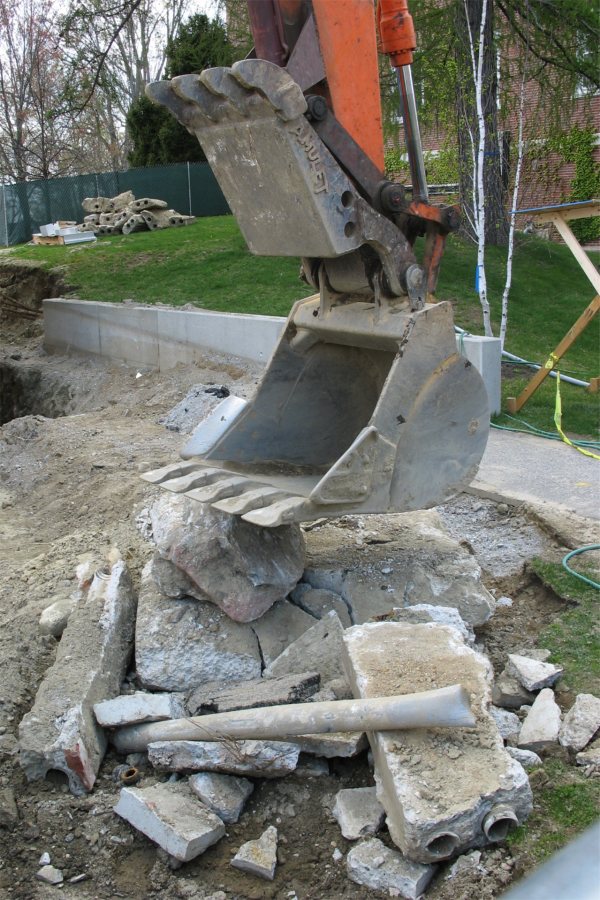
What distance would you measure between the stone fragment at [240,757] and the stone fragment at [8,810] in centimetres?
65

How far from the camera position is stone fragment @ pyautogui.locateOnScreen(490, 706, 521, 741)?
3.70 metres

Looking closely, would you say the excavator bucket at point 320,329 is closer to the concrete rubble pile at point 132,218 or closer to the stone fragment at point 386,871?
the stone fragment at point 386,871

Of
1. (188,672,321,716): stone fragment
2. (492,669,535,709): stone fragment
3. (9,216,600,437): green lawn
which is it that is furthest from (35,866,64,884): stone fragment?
(9,216,600,437): green lawn

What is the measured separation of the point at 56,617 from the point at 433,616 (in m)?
1.86

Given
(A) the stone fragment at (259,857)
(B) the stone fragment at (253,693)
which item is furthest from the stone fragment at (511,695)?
(A) the stone fragment at (259,857)

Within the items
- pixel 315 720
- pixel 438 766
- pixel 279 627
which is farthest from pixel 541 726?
pixel 279 627

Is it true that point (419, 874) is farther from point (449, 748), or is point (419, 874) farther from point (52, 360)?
point (52, 360)

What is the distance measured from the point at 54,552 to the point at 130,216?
583 inches

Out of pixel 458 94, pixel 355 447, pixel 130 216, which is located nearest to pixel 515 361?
pixel 458 94

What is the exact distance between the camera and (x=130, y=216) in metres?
19.2

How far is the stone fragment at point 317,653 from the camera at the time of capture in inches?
155

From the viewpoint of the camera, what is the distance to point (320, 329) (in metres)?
4.53

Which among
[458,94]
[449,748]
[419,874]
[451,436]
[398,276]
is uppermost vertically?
[458,94]

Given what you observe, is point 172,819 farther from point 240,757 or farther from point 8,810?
point 8,810
